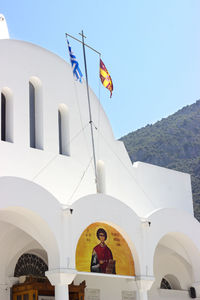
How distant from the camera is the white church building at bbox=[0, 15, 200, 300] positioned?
1291 cm

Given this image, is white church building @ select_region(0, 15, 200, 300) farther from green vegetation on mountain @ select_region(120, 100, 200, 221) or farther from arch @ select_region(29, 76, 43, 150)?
green vegetation on mountain @ select_region(120, 100, 200, 221)

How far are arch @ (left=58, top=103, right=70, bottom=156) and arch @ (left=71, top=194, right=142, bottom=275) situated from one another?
2.28 m

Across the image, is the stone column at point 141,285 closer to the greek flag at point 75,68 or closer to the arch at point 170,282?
the arch at point 170,282

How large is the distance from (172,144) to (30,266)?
3152 cm

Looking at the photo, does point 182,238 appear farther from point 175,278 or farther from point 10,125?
point 10,125

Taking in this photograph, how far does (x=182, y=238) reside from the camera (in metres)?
16.7

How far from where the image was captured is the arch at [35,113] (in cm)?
1512

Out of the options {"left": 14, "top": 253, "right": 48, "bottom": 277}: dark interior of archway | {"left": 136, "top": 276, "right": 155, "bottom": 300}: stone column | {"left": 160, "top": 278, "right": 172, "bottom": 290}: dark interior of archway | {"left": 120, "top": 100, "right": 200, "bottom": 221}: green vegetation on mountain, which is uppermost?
{"left": 120, "top": 100, "right": 200, "bottom": 221}: green vegetation on mountain

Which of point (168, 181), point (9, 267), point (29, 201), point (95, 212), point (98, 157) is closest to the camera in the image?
point (29, 201)

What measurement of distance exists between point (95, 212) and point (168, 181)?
5467 millimetres

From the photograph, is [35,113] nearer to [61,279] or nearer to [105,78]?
[105,78]

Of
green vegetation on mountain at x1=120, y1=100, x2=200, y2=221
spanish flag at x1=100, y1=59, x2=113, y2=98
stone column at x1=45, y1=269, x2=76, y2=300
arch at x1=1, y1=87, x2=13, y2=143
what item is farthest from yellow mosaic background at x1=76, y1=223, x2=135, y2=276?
green vegetation on mountain at x1=120, y1=100, x2=200, y2=221

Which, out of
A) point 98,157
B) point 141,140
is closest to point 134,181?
point 98,157

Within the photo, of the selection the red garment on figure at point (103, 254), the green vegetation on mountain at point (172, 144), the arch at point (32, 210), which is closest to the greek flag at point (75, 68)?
the arch at point (32, 210)
